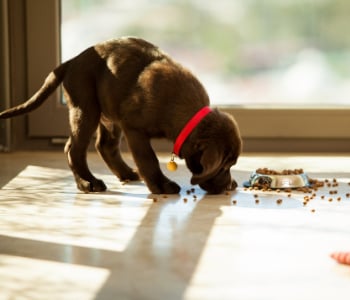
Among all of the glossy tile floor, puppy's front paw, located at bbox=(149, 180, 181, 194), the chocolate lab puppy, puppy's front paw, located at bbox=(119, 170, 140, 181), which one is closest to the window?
the glossy tile floor

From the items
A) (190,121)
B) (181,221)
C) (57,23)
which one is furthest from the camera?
(57,23)

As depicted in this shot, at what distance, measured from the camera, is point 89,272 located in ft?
6.10

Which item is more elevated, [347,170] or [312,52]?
[312,52]

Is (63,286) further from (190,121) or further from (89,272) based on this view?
(190,121)

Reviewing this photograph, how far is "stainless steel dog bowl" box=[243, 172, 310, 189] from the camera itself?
309 centimetres

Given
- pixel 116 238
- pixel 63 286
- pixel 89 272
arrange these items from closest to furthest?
pixel 63 286 < pixel 89 272 < pixel 116 238

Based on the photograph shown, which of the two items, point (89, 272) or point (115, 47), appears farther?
point (115, 47)

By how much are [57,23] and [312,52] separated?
1.52 m

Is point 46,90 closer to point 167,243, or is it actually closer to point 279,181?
point 279,181

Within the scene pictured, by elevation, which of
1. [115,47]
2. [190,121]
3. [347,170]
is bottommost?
[347,170]

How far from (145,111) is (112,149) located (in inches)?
18.7

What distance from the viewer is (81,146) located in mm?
2994

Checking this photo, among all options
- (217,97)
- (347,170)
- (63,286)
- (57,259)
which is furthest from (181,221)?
(217,97)

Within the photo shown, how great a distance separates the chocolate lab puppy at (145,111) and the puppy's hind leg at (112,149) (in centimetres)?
11
